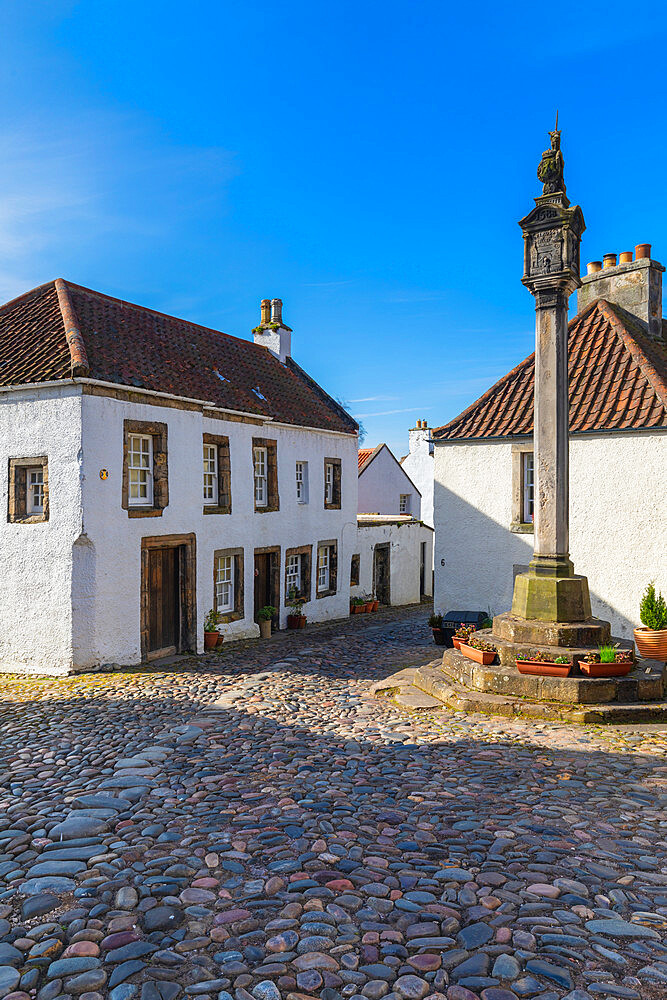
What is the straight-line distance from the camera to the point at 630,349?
51.4 ft

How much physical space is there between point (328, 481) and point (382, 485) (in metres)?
12.7

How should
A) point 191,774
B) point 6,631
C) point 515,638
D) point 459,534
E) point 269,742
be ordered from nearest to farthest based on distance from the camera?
point 191,774, point 269,742, point 515,638, point 6,631, point 459,534

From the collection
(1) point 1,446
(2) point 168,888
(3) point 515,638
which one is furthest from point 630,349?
(2) point 168,888

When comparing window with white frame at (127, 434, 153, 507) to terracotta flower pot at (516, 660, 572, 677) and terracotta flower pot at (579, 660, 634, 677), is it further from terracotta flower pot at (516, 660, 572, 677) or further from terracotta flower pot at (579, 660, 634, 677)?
terracotta flower pot at (579, 660, 634, 677)

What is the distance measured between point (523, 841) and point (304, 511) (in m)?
15.9

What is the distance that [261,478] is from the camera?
19203 millimetres

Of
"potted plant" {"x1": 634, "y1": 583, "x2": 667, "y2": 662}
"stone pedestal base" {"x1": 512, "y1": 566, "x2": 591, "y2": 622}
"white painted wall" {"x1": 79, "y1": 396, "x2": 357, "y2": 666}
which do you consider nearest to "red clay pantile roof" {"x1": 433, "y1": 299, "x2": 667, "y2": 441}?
"potted plant" {"x1": 634, "y1": 583, "x2": 667, "y2": 662}

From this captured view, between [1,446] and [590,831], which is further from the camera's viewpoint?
[1,446]

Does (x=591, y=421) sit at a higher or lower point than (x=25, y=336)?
lower

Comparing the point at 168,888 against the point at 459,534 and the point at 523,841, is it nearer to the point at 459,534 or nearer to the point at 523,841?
the point at 523,841

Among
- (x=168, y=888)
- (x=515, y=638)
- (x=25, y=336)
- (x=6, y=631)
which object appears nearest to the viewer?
(x=168, y=888)

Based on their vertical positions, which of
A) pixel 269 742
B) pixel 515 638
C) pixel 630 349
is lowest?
pixel 269 742

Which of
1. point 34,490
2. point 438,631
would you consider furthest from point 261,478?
point 34,490

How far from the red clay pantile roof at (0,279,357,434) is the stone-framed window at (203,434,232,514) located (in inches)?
43.3
